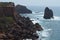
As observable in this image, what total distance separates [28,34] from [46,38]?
5702mm

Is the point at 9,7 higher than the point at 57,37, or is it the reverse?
the point at 9,7

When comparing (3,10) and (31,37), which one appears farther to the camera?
(3,10)

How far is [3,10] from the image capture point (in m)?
90.1

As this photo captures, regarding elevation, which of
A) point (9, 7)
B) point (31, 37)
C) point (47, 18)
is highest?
point (9, 7)

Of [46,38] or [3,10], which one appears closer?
[46,38]

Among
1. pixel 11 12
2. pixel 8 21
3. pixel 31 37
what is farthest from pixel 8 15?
pixel 31 37

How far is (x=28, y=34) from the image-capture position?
3167 inches

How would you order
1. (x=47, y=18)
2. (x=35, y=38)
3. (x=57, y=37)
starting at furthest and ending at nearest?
(x=47, y=18)
(x=57, y=37)
(x=35, y=38)

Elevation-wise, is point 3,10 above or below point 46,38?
above

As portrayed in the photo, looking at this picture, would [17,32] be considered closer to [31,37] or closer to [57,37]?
[31,37]

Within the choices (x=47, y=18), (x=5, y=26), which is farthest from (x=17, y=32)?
(x=47, y=18)

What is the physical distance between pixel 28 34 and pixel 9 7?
14909 mm

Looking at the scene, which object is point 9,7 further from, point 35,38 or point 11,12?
point 35,38

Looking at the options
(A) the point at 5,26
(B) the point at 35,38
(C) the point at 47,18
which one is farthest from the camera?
(C) the point at 47,18
